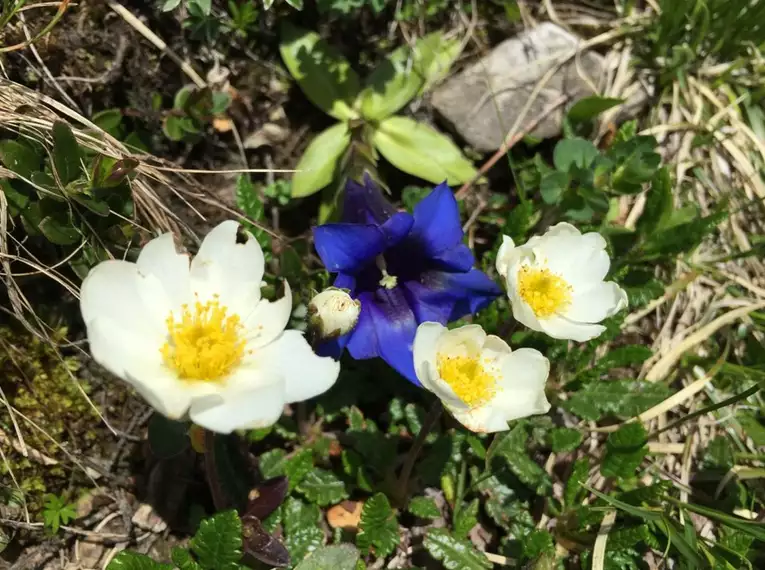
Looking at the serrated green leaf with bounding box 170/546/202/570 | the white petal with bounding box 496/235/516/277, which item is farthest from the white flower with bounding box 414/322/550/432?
the serrated green leaf with bounding box 170/546/202/570

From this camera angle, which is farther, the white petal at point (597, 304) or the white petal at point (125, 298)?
the white petal at point (597, 304)

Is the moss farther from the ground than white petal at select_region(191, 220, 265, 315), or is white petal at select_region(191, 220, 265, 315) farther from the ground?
white petal at select_region(191, 220, 265, 315)

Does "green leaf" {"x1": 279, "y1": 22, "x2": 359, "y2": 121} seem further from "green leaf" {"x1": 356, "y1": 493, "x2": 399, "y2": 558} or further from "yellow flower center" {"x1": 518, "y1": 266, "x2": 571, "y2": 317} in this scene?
"green leaf" {"x1": 356, "y1": 493, "x2": 399, "y2": 558}

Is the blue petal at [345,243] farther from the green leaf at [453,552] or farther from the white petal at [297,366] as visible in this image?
the green leaf at [453,552]

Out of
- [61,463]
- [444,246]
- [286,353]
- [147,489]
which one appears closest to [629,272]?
[444,246]

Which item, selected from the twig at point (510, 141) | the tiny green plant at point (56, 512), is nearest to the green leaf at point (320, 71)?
the twig at point (510, 141)
